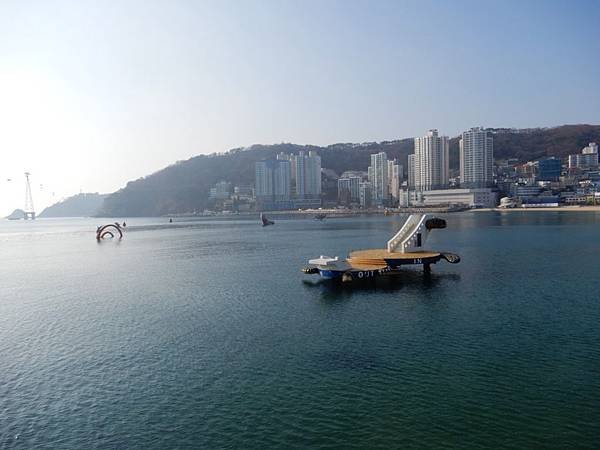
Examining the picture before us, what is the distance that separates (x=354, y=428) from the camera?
1370 cm

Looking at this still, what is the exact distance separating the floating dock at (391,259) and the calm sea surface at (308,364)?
154 centimetres

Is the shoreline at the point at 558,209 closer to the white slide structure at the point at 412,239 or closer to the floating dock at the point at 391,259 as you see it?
the white slide structure at the point at 412,239

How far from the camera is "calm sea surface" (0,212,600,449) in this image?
13734 mm

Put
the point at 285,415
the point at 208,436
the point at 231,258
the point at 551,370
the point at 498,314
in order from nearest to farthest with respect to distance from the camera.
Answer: the point at 208,436 < the point at 285,415 < the point at 551,370 < the point at 498,314 < the point at 231,258

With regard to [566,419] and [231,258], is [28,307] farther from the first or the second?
[566,419]

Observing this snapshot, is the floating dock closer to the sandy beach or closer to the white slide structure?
the white slide structure

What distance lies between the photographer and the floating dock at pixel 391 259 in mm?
36531

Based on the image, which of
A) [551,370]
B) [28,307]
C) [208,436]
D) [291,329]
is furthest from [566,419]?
[28,307]

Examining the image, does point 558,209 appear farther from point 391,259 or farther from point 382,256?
point 391,259

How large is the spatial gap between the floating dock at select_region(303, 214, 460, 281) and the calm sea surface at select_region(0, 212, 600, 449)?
1538 mm

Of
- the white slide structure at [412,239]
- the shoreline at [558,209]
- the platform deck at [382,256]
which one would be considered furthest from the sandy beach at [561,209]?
the platform deck at [382,256]

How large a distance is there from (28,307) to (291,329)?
2061cm

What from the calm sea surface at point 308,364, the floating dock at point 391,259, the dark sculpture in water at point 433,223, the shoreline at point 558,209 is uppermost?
the dark sculpture in water at point 433,223

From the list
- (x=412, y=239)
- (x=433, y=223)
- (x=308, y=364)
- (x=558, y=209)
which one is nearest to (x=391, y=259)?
(x=412, y=239)
